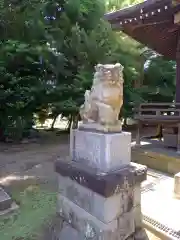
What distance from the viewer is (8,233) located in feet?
12.5

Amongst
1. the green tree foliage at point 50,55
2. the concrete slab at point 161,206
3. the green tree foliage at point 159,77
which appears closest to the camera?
the concrete slab at point 161,206

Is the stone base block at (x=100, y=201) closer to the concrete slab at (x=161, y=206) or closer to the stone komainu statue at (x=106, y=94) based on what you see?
the concrete slab at (x=161, y=206)

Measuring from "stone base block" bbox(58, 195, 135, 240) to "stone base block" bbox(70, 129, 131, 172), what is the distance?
68cm

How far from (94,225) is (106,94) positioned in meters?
1.76

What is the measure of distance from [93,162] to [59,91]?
23.0 ft

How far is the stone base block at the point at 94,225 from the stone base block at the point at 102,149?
0.68 m

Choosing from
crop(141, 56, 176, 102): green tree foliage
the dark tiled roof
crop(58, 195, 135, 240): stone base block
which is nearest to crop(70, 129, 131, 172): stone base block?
crop(58, 195, 135, 240): stone base block

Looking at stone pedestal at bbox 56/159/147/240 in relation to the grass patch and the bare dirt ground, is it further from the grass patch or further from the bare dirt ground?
the grass patch

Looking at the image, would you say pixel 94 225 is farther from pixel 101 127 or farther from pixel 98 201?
pixel 101 127

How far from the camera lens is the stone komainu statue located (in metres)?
3.05

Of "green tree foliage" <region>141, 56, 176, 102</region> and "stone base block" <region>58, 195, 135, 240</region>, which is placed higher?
"green tree foliage" <region>141, 56, 176, 102</region>

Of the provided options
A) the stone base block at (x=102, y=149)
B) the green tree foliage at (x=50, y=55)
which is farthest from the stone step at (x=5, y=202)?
the green tree foliage at (x=50, y=55)

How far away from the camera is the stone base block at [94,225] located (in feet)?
9.84

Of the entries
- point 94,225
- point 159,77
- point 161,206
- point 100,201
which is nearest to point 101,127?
point 100,201
